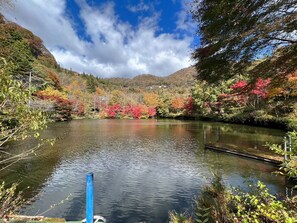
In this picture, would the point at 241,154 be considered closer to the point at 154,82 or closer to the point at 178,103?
the point at 178,103

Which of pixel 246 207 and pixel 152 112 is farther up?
pixel 152 112

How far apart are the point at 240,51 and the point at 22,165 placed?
9746 mm

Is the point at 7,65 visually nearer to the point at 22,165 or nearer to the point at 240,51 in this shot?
the point at 240,51

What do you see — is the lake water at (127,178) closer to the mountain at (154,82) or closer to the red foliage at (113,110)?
the red foliage at (113,110)

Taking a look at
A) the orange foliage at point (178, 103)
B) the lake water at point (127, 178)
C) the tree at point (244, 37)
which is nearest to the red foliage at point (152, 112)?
the orange foliage at point (178, 103)

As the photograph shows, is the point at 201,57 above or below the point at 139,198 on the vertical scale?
above

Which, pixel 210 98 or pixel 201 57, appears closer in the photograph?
pixel 201 57

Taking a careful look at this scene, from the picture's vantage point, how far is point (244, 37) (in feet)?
16.5

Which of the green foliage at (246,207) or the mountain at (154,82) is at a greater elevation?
the mountain at (154,82)

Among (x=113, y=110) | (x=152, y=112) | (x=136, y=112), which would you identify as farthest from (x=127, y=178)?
(x=152, y=112)

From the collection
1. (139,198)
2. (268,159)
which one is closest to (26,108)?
(139,198)

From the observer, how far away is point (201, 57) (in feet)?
21.7

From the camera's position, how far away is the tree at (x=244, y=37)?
15.2 ft

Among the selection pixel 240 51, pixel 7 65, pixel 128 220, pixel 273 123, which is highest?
pixel 240 51
